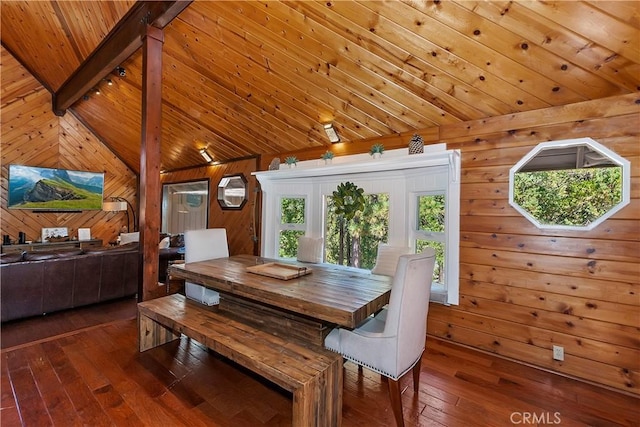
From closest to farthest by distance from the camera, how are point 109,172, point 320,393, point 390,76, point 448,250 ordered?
1. point 320,393
2. point 390,76
3. point 448,250
4. point 109,172

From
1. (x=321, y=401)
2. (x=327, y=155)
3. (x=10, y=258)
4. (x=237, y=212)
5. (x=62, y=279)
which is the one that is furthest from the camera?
(x=237, y=212)

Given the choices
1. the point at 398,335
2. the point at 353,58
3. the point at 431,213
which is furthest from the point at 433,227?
the point at 353,58

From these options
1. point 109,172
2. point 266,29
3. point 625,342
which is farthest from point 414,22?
point 109,172

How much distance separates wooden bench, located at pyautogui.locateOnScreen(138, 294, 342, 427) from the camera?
148 centimetres

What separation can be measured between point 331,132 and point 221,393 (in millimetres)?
→ 2947

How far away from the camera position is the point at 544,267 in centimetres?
242

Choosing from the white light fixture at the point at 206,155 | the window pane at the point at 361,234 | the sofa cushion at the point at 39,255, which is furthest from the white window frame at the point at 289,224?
the sofa cushion at the point at 39,255

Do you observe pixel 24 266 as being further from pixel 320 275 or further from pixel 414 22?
pixel 414 22

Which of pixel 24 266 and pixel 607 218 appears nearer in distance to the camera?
pixel 607 218

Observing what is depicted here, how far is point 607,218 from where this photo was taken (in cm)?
218

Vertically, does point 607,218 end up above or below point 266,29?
below

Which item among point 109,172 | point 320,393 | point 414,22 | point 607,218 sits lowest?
point 320,393

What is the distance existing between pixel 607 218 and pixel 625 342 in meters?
0.94

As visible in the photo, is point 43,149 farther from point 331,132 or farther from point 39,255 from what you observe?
point 331,132
